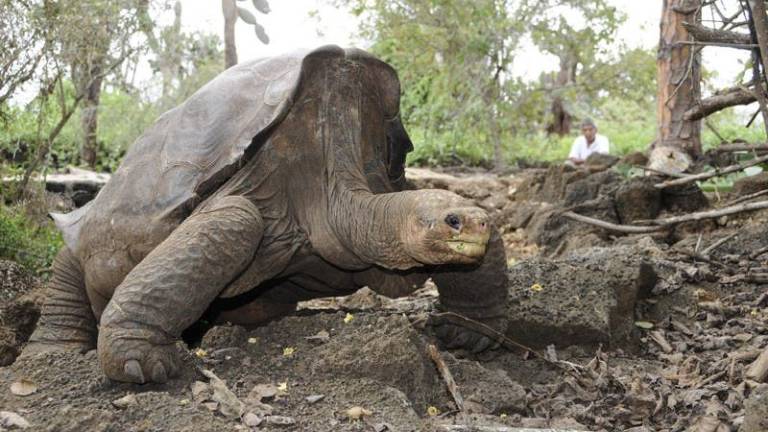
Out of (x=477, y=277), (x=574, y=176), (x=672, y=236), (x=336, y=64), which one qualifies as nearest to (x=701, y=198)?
(x=672, y=236)

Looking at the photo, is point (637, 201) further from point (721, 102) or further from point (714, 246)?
point (721, 102)

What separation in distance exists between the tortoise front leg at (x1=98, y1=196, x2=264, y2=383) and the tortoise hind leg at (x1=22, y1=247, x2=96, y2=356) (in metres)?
1.31

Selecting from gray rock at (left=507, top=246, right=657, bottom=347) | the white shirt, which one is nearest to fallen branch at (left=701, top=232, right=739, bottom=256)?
gray rock at (left=507, top=246, right=657, bottom=347)

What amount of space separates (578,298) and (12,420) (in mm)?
2359

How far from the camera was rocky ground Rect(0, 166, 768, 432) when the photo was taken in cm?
255

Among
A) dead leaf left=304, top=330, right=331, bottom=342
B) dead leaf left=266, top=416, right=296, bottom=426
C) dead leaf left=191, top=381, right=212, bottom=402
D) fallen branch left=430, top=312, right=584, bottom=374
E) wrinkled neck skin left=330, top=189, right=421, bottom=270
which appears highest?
wrinkled neck skin left=330, top=189, right=421, bottom=270

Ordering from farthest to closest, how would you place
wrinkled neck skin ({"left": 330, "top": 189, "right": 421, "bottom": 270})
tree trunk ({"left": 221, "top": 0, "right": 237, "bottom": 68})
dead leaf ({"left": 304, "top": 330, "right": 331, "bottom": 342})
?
1. tree trunk ({"left": 221, "top": 0, "right": 237, "bottom": 68})
2. dead leaf ({"left": 304, "top": 330, "right": 331, "bottom": 342})
3. wrinkled neck skin ({"left": 330, "top": 189, "right": 421, "bottom": 270})

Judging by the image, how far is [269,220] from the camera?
3438mm

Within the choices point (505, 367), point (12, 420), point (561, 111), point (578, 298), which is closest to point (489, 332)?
point (505, 367)

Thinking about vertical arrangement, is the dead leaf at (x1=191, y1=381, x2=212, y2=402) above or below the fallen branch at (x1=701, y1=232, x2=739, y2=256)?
above

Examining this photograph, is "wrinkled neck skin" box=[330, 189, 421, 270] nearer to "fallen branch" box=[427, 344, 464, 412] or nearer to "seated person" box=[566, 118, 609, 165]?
"fallen branch" box=[427, 344, 464, 412]

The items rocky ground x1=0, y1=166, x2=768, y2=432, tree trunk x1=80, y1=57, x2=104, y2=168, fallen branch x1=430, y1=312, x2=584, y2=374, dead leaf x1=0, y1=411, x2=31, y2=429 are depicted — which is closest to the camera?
dead leaf x1=0, y1=411, x2=31, y2=429

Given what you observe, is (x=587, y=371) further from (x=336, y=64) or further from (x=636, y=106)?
(x=636, y=106)

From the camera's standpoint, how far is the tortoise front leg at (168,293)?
2.85m
